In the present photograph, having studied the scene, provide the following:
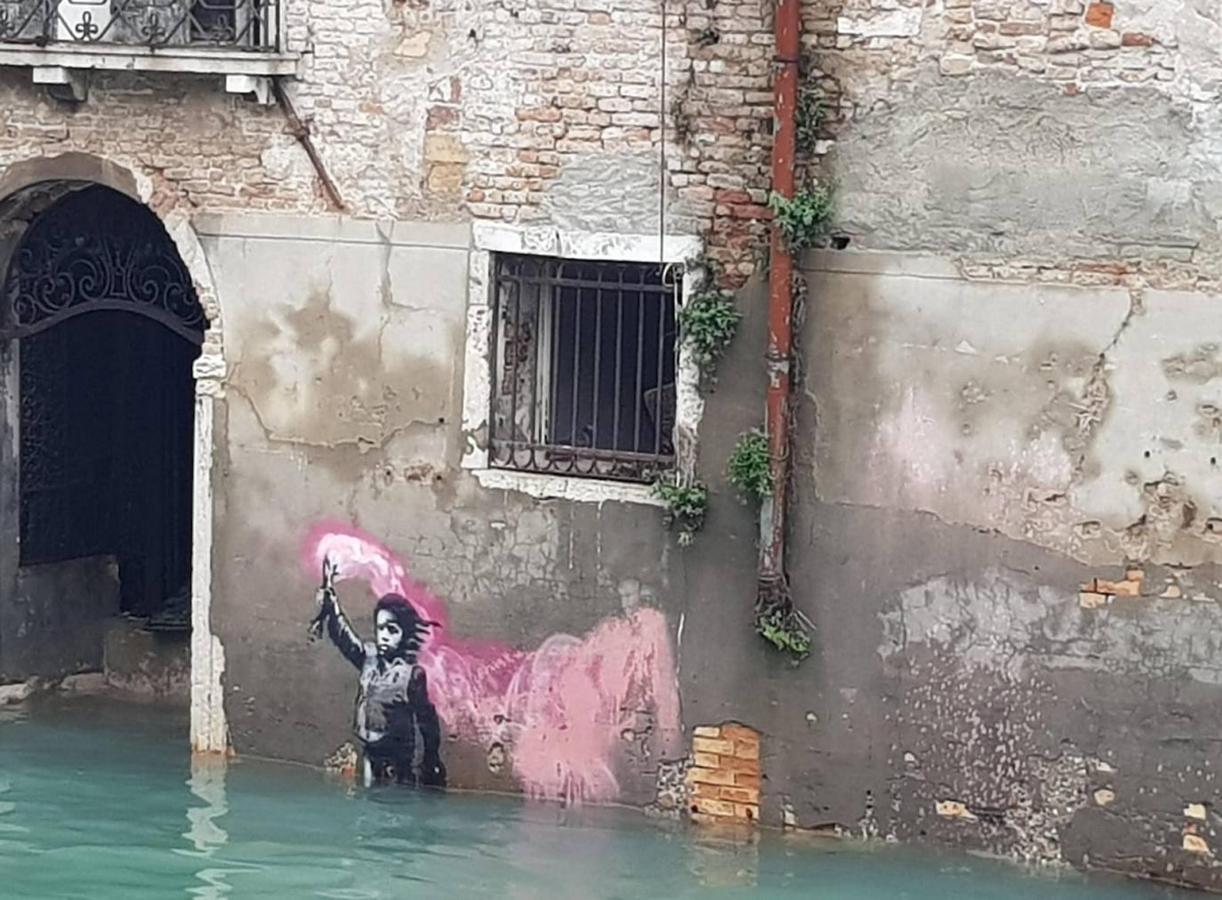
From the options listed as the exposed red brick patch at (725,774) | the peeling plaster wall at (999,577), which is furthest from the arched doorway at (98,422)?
the peeling plaster wall at (999,577)

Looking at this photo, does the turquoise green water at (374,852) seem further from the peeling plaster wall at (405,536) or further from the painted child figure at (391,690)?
the peeling plaster wall at (405,536)

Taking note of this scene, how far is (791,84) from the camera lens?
912 cm

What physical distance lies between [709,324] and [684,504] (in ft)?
2.60

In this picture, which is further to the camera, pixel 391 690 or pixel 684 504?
pixel 391 690

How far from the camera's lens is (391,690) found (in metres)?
10.3

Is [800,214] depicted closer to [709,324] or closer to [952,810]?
[709,324]

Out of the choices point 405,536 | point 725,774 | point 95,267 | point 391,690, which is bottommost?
point 725,774

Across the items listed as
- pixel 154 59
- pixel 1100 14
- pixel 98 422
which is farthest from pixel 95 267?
pixel 1100 14

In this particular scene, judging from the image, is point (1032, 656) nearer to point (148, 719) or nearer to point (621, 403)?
point (621, 403)

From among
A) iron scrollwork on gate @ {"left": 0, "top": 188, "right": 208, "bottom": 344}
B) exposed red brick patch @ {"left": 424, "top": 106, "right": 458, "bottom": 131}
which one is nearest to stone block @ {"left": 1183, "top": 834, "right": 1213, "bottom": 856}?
exposed red brick patch @ {"left": 424, "top": 106, "right": 458, "bottom": 131}

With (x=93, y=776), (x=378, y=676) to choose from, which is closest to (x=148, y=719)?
(x=93, y=776)

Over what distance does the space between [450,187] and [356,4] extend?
0.94 metres

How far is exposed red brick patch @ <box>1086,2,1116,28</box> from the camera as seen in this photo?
28.5 ft

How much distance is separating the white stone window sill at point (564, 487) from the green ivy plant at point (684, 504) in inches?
3.1
